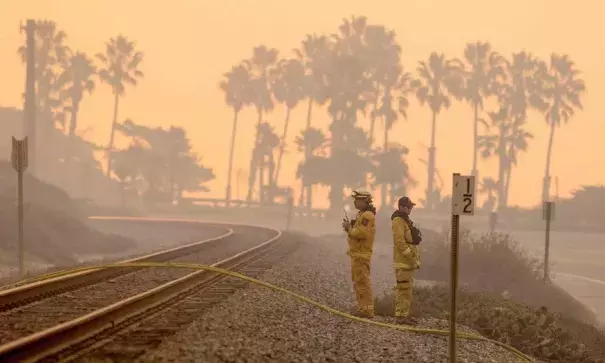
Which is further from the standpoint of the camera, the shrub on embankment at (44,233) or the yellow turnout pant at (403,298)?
the shrub on embankment at (44,233)

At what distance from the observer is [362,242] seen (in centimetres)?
1370

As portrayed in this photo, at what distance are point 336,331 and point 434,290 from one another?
26.4ft

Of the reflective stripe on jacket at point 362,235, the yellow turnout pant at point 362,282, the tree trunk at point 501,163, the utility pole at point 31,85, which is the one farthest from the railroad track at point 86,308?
the tree trunk at point 501,163

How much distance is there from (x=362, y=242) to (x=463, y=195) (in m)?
3.62

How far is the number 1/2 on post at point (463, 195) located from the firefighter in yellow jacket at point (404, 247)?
273cm

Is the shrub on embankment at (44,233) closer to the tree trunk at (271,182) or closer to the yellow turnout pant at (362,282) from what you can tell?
the yellow turnout pant at (362,282)

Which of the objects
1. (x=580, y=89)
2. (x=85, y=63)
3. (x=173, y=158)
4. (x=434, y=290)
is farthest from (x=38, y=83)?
(x=434, y=290)

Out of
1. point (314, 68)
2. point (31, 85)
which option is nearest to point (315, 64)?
point (314, 68)

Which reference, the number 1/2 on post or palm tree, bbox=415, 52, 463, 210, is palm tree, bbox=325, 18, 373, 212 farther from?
the number 1/2 on post

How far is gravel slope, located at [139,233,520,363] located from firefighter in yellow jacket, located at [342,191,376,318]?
1.71 feet

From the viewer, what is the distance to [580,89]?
102 meters

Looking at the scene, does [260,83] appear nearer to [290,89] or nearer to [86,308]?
[290,89]

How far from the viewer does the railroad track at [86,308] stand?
30.5 ft

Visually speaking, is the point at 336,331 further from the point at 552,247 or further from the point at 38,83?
the point at 38,83
